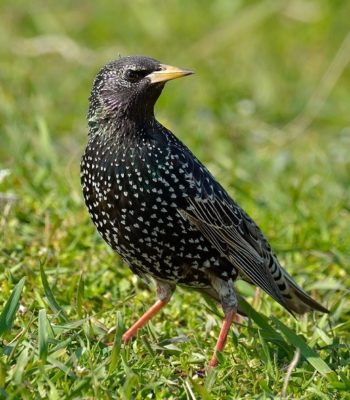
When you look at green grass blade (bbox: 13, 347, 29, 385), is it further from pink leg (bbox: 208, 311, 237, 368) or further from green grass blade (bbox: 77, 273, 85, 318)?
pink leg (bbox: 208, 311, 237, 368)

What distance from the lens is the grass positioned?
479 centimetres

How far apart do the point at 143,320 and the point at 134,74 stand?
4.19 ft

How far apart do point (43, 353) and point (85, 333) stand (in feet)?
1.74

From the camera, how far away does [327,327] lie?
591 cm

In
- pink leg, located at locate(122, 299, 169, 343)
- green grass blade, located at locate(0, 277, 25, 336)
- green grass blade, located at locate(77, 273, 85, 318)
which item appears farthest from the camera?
pink leg, located at locate(122, 299, 169, 343)

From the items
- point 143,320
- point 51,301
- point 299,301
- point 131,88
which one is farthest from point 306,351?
point 131,88

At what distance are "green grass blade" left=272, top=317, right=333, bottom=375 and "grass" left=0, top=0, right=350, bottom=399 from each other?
1 cm

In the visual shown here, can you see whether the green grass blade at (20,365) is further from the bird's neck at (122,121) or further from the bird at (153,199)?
the bird's neck at (122,121)

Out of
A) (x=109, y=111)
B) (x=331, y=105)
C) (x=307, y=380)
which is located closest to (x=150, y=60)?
(x=109, y=111)

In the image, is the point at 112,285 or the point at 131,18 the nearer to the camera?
the point at 112,285

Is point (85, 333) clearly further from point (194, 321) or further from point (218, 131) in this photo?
point (218, 131)

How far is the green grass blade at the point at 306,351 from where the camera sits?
5.01m

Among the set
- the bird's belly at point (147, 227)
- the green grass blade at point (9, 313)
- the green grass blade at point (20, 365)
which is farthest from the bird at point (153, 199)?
the green grass blade at point (20, 365)

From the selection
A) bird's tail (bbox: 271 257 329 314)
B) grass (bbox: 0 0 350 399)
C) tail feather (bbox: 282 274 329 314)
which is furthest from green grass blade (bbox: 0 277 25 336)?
tail feather (bbox: 282 274 329 314)
